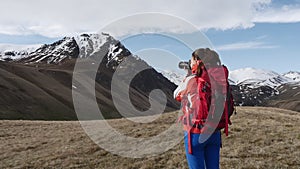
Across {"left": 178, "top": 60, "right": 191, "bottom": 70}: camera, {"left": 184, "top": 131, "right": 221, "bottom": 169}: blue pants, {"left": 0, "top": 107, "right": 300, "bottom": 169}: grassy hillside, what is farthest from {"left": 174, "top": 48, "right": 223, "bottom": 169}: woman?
{"left": 0, "top": 107, "right": 300, "bottom": 169}: grassy hillside

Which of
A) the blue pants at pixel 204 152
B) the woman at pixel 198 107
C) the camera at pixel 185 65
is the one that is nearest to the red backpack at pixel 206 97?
the woman at pixel 198 107

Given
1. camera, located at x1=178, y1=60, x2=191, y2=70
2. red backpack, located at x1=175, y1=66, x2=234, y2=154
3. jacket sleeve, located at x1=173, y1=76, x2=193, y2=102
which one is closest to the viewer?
red backpack, located at x1=175, y1=66, x2=234, y2=154

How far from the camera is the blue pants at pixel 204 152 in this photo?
7.21 m

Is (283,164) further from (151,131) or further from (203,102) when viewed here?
(151,131)

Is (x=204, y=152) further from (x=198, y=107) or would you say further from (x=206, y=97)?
(x=206, y=97)

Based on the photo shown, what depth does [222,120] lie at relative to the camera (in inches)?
284

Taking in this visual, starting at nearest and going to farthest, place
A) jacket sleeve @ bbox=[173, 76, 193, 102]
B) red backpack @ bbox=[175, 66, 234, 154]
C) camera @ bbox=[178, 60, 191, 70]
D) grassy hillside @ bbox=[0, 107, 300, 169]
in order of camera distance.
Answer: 1. red backpack @ bbox=[175, 66, 234, 154]
2. jacket sleeve @ bbox=[173, 76, 193, 102]
3. camera @ bbox=[178, 60, 191, 70]
4. grassy hillside @ bbox=[0, 107, 300, 169]

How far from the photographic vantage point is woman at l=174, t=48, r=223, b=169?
23.0 feet

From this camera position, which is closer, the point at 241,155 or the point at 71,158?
the point at 241,155

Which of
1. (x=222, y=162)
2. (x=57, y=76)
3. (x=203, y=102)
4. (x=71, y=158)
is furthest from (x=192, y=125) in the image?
(x=57, y=76)

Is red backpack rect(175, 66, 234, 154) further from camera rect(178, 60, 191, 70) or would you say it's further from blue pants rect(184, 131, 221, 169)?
camera rect(178, 60, 191, 70)

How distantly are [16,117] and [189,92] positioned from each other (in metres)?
104

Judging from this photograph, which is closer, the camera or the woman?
the woman

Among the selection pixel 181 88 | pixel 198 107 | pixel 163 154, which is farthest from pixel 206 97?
pixel 163 154
